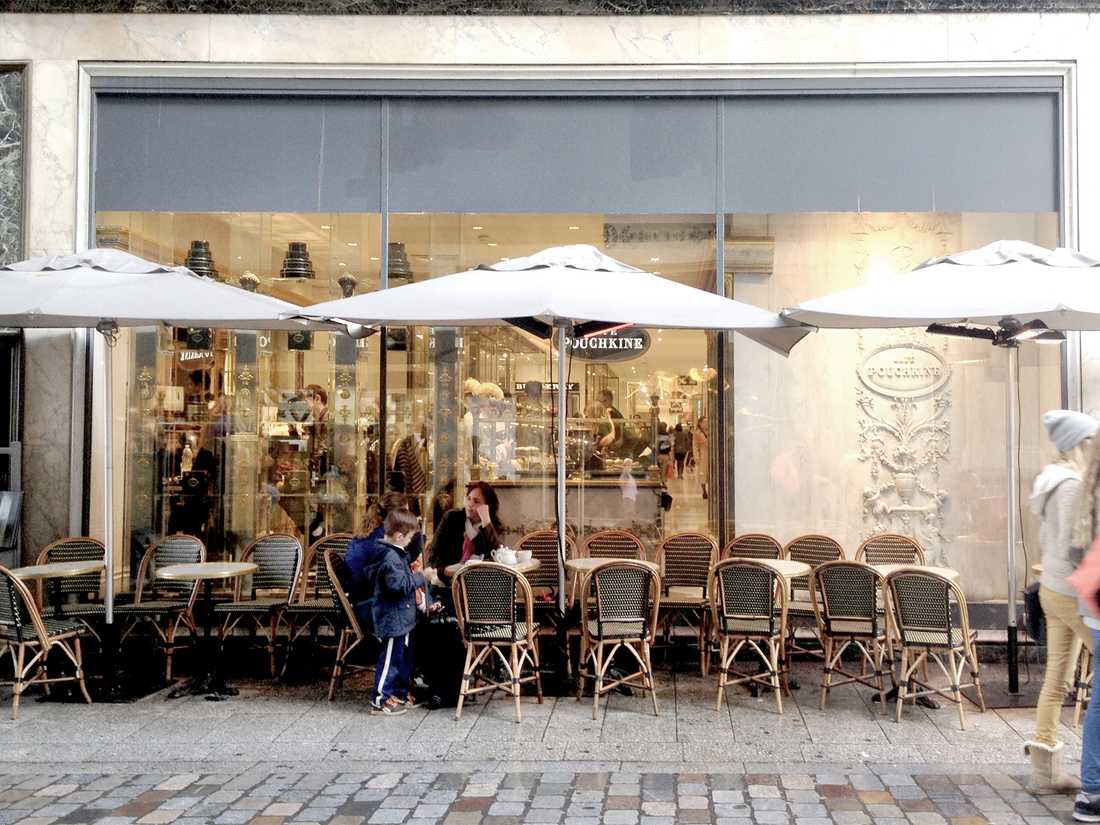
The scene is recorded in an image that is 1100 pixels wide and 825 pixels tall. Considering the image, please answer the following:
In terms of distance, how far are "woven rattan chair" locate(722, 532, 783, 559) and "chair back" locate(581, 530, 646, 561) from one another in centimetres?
76

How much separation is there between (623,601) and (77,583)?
4623mm

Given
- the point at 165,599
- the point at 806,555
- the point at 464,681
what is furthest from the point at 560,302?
the point at 165,599

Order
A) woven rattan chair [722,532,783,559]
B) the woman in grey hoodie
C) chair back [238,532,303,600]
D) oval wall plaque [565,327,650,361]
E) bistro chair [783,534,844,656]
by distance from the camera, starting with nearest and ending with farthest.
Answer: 1. the woman in grey hoodie
2. bistro chair [783,534,844,656]
3. chair back [238,532,303,600]
4. woven rattan chair [722,532,783,559]
5. oval wall plaque [565,327,650,361]

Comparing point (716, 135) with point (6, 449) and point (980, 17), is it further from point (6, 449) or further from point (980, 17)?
point (6, 449)

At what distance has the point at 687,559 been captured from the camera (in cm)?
912

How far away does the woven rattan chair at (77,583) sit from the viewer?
8.52 m

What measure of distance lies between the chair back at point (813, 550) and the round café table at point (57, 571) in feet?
18.1

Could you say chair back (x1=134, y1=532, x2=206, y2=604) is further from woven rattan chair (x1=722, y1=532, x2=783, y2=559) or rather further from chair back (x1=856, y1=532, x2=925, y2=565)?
chair back (x1=856, y1=532, x2=925, y2=565)

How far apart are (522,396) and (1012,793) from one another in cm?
600

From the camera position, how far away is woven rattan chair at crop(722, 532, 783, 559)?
913 cm

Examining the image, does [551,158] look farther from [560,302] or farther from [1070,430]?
[1070,430]

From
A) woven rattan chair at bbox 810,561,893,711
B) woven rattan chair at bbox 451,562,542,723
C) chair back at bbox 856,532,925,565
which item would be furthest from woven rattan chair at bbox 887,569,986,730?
woven rattan chair at bbox 451,562,542,723

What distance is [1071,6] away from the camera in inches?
374

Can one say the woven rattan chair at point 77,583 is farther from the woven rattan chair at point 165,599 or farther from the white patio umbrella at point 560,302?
the white patio umbrella at point 560,302
